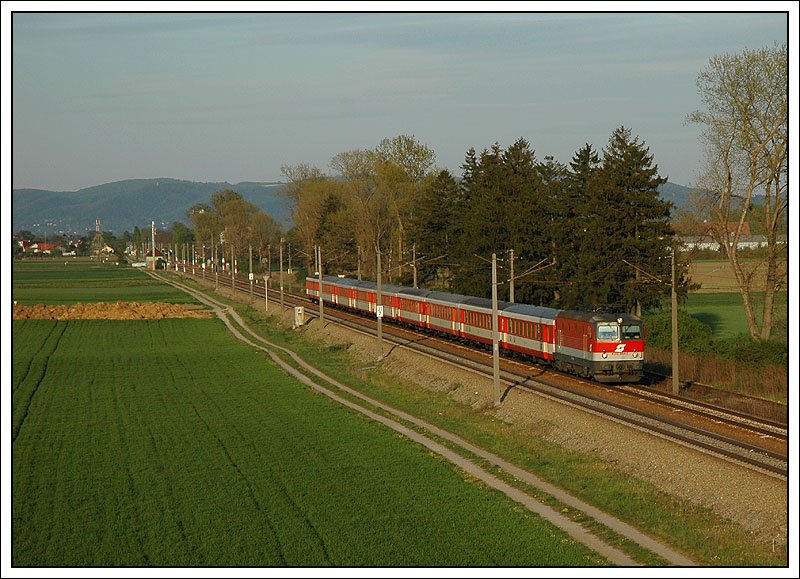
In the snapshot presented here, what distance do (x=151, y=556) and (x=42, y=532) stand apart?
10.8 ft

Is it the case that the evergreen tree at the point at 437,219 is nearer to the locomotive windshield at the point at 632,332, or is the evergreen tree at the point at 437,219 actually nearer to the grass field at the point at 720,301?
the grass field at the point at 720,301

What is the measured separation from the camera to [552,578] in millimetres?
17938

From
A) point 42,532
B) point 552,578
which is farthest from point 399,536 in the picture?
point 42,532

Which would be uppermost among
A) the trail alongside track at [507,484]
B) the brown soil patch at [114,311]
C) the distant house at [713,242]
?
the distant house at [713,242]

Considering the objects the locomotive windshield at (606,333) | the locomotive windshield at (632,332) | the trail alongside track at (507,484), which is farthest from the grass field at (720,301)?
the trail alongside track at (507,484)

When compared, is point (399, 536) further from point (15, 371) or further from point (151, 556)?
point (15, 371)

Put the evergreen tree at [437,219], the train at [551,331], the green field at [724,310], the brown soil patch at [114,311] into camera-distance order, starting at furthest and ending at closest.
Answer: the evergreen tree at [437,219], the brown soil patch at [114,311], the green field at [724,310], the train at [551,331]

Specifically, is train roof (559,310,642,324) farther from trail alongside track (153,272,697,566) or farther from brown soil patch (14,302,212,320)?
brown soil patch (14,302,212,320)

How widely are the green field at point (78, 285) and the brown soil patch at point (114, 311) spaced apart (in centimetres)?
51

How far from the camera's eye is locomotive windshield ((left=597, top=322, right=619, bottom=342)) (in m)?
40.3

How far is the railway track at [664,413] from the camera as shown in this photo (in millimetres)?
28125

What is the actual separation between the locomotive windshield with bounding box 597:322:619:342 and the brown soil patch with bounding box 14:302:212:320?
26.2 m

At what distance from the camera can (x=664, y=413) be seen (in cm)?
3450

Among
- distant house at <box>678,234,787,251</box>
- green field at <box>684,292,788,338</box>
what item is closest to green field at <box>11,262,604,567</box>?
green field at <box>684,292,788,338</box>
